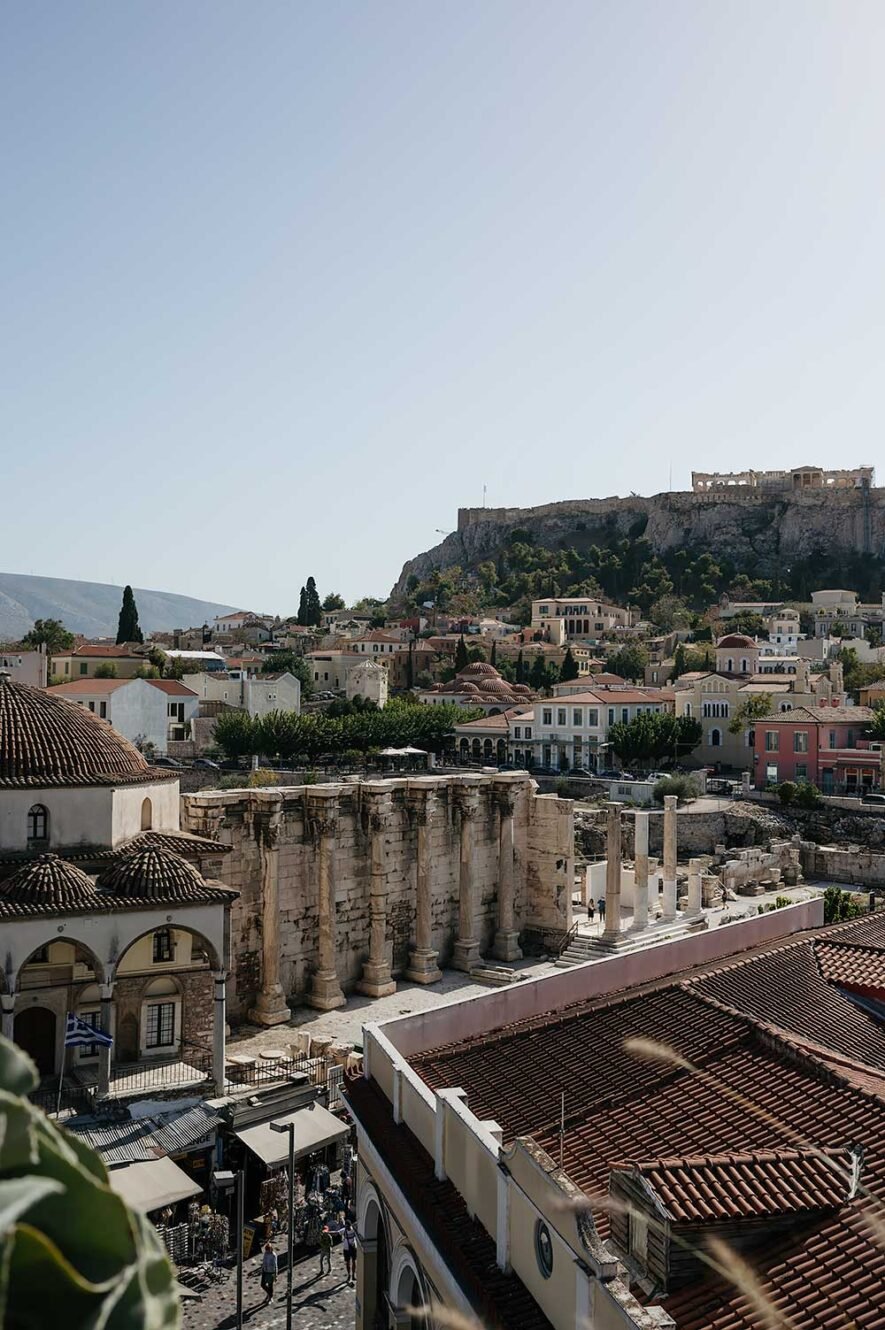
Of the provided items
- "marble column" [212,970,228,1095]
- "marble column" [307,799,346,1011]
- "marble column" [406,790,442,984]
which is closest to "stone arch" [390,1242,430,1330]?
"marble column" [212,970,228,1095]

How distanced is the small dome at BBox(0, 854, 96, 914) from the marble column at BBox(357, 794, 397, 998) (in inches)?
393

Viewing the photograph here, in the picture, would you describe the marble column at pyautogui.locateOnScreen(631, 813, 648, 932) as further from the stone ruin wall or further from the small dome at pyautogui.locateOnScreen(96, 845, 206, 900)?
the small dome at pyautogui.locateOnScreen(96, 845, 206, 900)

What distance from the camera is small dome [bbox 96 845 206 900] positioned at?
2252cm

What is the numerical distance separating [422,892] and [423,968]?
6.83 feet

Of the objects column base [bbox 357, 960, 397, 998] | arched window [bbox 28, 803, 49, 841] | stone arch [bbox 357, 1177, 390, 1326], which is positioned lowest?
column base [bbox 357, 960, 397, 998]

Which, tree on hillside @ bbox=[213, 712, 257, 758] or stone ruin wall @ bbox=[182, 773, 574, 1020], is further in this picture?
tree on hillside @ bbox=[213, 712, 257, 758]

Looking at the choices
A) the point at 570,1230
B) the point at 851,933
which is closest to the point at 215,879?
the point at 851,933

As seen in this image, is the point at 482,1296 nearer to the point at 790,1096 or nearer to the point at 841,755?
the point at 790,1096

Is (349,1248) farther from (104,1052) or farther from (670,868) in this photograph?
(670,868)

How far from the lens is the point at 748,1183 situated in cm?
834

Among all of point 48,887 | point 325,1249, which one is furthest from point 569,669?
point 325,1249

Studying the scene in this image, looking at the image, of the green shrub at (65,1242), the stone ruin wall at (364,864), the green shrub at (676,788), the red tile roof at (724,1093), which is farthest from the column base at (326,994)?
the green shrub at (676,788)

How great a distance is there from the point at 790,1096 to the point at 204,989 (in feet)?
54.0

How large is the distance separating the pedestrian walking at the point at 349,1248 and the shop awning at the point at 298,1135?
4.63ft
